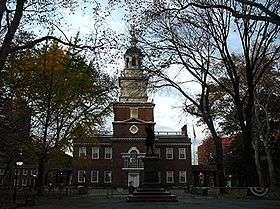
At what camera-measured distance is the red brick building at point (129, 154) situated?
205 feet

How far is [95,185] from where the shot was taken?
209 feet

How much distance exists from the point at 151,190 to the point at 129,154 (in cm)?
3999

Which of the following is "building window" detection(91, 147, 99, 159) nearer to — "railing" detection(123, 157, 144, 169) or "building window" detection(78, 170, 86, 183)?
"building window" detection(78, 170, 86, 183)

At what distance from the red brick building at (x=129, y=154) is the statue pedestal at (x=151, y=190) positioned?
3627 cm

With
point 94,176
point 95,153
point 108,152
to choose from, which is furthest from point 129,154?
point 94,176

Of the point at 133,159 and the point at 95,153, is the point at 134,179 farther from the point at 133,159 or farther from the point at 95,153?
the point at 95,153

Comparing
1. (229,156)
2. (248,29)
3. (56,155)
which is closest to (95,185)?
(229,156)

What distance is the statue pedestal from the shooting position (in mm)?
23094

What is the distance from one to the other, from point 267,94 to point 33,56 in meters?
22.2

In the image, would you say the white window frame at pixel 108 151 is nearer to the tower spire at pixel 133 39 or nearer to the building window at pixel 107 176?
the building window at pixel 107 176

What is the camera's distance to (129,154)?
63750 millimetres

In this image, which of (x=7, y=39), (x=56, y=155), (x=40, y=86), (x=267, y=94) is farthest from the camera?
(x=267, y=94)

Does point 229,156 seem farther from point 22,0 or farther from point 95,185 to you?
point 22,0

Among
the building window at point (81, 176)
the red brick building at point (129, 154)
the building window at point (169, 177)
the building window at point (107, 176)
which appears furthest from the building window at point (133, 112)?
the building window at point (81, 176)
